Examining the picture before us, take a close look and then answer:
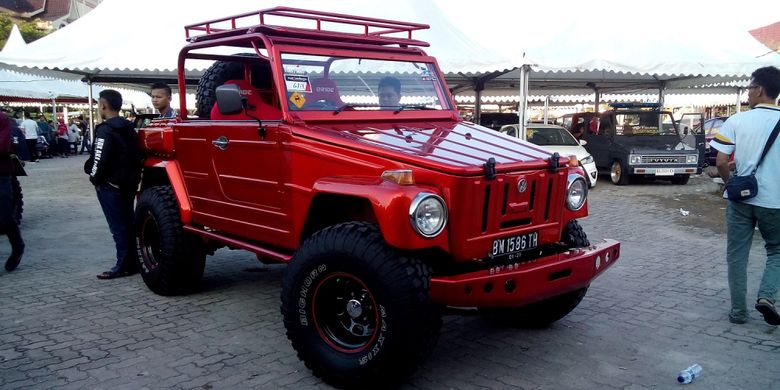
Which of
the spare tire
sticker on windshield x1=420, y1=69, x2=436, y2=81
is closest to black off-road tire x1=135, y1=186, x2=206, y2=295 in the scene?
the spare tire

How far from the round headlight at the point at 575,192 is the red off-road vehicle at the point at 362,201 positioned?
0.04ft

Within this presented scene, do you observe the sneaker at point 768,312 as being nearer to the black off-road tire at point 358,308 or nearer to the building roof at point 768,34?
the black off-road tire at point 358,308

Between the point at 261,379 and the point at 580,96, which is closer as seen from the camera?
the point at 261,379

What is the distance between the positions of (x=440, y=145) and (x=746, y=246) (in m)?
2.56

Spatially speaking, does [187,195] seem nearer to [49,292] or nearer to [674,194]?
[49,292]

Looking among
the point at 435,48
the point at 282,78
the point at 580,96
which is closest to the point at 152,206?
the point at 282,78

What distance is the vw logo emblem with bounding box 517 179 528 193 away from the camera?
359 cm

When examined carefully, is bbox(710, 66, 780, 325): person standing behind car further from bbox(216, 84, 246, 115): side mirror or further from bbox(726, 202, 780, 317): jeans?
bbox(216, 84, 246, 115): side mirror

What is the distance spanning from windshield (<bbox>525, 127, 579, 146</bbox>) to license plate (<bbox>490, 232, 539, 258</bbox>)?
→ 10.8 m

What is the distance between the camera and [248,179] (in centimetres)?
432

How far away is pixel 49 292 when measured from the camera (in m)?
5.58

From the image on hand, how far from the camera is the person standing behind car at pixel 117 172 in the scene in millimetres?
5742

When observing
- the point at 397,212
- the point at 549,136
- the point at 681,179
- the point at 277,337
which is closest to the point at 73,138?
the point at 549,136

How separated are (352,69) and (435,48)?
25.7ft
